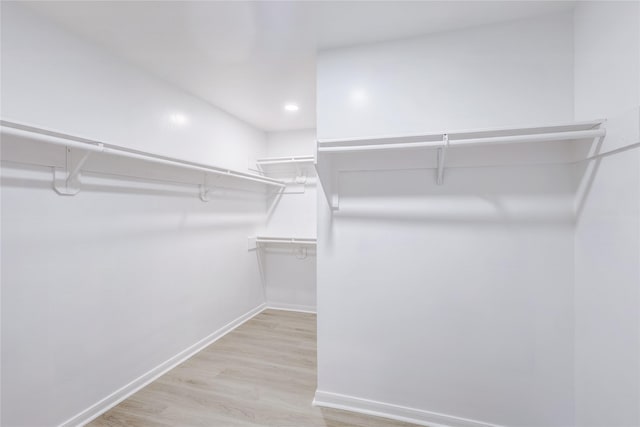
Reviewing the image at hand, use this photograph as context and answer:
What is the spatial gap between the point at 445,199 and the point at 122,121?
2222 millimetres

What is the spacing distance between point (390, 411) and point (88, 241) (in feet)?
7.05

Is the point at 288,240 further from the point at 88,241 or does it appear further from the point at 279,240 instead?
the point at 88,241

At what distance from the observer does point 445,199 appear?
1.77m

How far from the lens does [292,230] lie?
3.83 meters

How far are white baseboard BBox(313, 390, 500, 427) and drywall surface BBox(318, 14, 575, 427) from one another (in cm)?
1

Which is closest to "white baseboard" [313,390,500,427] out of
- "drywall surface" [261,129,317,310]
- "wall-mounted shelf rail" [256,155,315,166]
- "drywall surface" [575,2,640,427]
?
"drywall surface" [575,2,640,427]

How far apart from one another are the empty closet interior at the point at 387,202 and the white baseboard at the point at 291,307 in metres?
1.53

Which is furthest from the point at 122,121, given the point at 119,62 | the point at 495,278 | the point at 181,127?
the point at 495,278

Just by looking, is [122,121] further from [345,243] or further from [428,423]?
[428,423]

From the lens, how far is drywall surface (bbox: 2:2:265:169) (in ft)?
4.99

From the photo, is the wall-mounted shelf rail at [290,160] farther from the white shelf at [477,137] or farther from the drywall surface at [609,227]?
the drywall surface at [609,227]

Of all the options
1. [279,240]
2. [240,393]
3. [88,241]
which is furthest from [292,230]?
[88,241]

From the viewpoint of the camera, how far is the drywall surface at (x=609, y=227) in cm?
116

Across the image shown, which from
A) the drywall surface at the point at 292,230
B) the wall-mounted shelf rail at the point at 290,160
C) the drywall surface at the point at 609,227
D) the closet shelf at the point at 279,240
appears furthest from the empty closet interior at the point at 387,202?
the drywall surface at the point at 292,230
